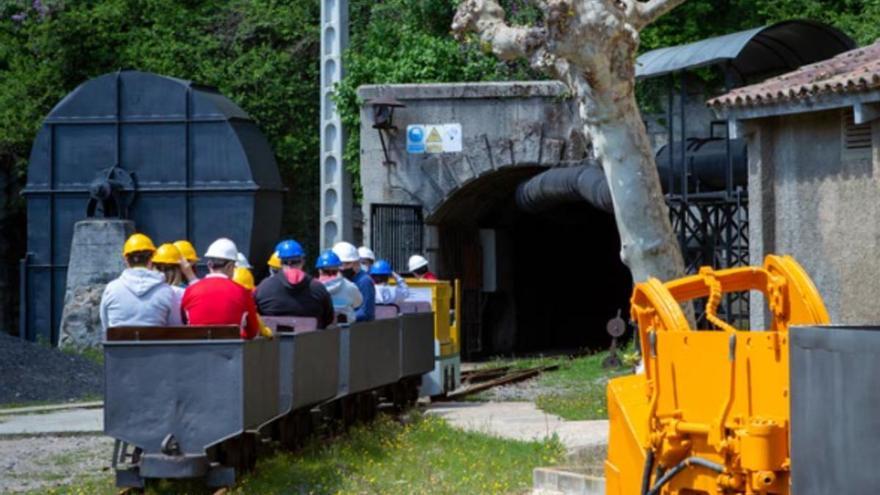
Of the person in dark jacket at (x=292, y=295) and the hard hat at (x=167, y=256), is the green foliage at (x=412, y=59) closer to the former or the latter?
the person in dark jacket at (x=292, y=295)

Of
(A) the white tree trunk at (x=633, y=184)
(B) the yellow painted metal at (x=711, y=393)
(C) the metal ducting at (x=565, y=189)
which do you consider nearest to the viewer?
(B) the yellow painted metal at (x=711, y=393)

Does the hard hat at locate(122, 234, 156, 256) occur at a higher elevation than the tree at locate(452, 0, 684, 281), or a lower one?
lower

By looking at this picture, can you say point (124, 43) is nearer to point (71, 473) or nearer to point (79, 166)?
point (79, 166)

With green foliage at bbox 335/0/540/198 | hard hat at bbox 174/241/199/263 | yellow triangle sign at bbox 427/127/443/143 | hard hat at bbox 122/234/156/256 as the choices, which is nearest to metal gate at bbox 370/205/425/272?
yellow triangle sign at bbox 427/127/443/143

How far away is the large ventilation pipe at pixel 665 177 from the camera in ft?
80.3

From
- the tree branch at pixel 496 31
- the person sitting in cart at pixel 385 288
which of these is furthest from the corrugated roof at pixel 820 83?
the person sitting in cart at pixel 385 288

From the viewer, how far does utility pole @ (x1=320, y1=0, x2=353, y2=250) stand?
106ft

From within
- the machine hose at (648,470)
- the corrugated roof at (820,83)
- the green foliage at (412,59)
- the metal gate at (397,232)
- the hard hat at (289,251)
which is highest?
the green foliage at (412,59)

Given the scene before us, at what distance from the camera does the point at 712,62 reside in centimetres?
2342

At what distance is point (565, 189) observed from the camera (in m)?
28.4

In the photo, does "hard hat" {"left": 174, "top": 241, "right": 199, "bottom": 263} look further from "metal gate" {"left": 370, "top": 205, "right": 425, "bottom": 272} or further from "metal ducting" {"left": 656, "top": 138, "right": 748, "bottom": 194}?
"metal gate" {"left": 370, "top": 205, "right": 425, "bottom": 272}

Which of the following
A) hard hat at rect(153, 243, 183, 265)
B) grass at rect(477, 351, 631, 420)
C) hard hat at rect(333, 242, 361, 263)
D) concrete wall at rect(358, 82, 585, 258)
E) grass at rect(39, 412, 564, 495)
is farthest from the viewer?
concrete wall at rect(358, 82, 585, 258)

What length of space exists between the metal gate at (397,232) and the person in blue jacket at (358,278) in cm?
1129

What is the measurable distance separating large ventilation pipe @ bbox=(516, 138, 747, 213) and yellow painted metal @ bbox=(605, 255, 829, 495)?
14424 millimetres
